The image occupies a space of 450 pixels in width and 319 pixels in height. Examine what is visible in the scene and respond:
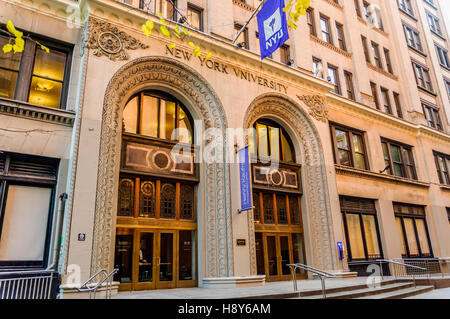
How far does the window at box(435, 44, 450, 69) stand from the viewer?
29906mm

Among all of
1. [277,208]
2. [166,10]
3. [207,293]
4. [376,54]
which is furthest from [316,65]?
[207,293]

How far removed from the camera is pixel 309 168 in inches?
663

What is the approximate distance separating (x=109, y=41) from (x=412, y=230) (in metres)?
20.4

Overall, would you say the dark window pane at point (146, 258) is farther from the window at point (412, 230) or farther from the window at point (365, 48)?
the window at point (365, 48)

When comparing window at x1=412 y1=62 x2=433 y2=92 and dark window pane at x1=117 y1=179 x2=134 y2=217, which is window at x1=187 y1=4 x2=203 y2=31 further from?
window at x1=412 y1=62 x2=433 y2=92

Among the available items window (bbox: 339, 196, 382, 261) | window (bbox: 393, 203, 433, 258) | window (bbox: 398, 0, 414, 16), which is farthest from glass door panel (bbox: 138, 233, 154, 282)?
window (bbox: 398, 0, 414, 16)

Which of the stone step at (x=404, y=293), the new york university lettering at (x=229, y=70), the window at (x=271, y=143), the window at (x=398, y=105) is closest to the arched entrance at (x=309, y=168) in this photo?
the window at (x=271, y=143)

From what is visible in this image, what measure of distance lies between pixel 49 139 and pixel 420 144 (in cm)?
2363

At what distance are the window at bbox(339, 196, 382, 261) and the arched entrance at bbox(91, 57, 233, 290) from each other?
7.96 meters

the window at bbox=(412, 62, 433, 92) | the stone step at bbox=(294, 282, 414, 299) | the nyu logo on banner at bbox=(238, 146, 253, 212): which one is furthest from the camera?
the window at bbox=(412, 62, 433, 92)

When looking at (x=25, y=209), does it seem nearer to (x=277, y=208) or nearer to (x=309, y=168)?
(x=277, y=208)

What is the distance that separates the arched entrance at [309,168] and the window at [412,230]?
6.92 meters

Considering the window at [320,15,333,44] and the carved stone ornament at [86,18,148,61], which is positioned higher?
the window at [320,15,333,44]
